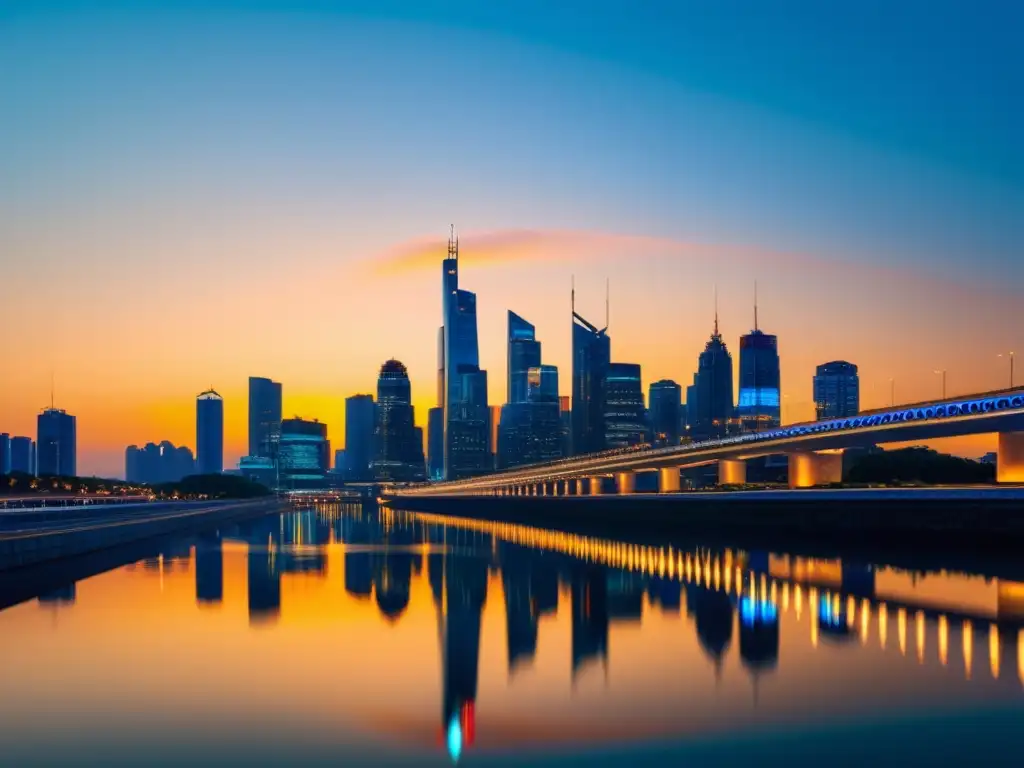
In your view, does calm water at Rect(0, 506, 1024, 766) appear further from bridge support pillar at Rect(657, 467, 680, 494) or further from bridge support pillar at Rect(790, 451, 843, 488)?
bridge support pillar at Rect(657, 467, 680, 494)

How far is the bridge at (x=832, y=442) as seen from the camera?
79.0 metres

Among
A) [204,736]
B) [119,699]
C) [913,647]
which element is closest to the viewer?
[204,736]

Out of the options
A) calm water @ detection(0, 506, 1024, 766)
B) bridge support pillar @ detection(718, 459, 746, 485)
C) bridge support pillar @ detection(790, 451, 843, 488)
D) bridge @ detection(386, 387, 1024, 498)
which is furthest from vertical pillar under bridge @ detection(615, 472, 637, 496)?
calm water @ detection(0, 506, 1024, 766)

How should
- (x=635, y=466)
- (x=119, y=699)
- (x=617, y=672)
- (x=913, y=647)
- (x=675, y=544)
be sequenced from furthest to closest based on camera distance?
(x=635, y=466), (x=675, y=544), (x=913, y=647), (x=617, y=672), (x=119, y=699)

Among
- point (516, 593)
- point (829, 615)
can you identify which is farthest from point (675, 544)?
point (829, 615)

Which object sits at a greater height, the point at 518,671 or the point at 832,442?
the point at 832,442

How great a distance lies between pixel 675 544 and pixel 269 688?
2265 inches

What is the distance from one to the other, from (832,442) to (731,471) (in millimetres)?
24897

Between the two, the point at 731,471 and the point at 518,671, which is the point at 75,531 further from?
the point at 731,471

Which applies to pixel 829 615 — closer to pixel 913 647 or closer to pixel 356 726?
pixel 913 647

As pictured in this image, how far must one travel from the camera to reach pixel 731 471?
418 feet

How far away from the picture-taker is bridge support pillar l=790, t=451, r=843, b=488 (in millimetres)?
107875

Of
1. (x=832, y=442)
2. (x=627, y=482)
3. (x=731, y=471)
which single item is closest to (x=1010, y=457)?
(x=832, y=442)

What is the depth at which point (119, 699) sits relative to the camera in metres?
24.0
